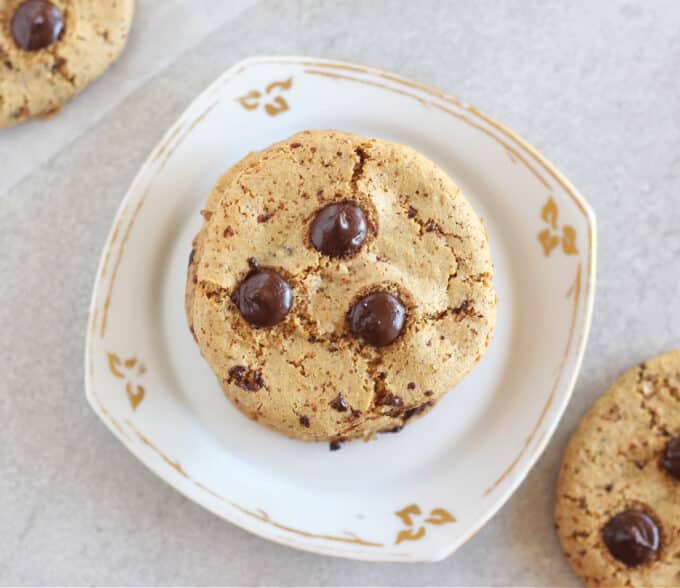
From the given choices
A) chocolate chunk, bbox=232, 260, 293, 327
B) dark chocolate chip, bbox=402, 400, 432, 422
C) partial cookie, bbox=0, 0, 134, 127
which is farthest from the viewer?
partial cookie, bbox=0, 0, 134, 127

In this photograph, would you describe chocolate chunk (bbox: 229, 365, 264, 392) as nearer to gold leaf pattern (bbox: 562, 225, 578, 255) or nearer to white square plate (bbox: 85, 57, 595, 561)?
white square plate (bbox: 85, 57, 595, 561)

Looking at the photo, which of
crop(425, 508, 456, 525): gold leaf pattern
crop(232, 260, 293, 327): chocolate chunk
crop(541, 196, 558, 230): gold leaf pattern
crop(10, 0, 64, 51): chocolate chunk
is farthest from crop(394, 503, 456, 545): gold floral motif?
crop(10, 0, 64, 51): chocolate chunk

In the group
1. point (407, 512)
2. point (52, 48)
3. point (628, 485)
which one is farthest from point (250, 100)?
point (628, 485)

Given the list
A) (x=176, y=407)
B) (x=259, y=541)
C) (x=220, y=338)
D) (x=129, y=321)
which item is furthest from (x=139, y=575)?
(x=220, y=338)

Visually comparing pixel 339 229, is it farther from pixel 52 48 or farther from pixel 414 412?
pixel 52 48

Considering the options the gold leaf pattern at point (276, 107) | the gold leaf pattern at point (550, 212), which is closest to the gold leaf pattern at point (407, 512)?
the gold leaf pattern at point (550, 212)

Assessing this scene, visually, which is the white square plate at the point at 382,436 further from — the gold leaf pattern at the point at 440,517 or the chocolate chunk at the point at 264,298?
the chocolate chunk at the point at 264,298

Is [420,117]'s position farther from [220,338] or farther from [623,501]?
[623,501]

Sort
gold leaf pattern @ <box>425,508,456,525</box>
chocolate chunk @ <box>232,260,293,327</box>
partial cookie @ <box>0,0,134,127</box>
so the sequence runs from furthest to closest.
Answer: partial cookie @ <box>0,0,134,127</box> < gold leaf pattern @ <box>425,508,456,525</box> < chocolate chunk @ <box>232,260,293,327</box>
